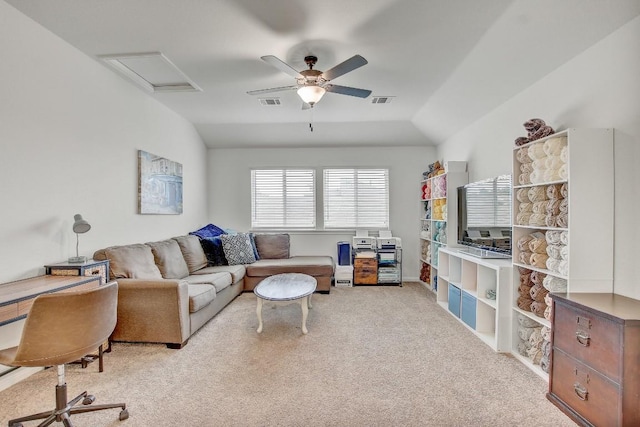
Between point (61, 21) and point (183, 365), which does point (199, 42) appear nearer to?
point (61, 21)

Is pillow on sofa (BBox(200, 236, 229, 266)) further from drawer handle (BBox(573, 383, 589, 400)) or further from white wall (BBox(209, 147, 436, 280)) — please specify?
drawer handle (BBox(573, 383, 589, 400))

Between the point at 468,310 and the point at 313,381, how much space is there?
2.00 metres

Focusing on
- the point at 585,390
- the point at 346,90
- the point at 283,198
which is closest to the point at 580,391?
the point at 585,390

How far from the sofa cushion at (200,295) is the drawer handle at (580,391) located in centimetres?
305

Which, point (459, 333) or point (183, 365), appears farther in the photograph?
point (459, 333)

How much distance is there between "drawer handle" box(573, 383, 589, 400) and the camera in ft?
6.15

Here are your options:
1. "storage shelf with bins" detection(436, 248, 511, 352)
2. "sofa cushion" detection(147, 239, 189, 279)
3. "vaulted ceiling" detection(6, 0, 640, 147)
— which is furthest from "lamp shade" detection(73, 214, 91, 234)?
"storage shelf with bins" detection(436, 248, 511, 352)

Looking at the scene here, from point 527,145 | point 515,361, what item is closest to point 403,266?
point 515,361

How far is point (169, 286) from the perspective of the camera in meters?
2.95

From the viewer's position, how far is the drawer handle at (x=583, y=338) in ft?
6.12

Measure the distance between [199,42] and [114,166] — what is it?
1720mm

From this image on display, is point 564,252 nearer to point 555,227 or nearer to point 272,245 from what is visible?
point 555,227

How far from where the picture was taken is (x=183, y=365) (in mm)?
2652

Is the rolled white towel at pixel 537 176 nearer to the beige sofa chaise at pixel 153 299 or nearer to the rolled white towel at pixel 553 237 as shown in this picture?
the rolled white towel at pixel 553 237
